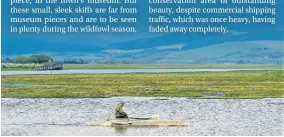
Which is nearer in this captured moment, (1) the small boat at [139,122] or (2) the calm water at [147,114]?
(2) the calm water at [147,114]

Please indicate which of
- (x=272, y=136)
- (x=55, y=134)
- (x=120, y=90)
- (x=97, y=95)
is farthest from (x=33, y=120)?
(x=120, y=90)

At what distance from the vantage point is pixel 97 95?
52.3m

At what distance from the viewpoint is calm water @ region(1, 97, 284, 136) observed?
31.9 metres

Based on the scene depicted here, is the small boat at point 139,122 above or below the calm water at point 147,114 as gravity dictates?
above

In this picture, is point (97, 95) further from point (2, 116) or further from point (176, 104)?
point (2, 116)

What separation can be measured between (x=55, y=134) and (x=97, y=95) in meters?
21.5

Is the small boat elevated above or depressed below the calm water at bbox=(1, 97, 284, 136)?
above

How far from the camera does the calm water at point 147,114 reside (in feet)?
105

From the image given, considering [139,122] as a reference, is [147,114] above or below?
below

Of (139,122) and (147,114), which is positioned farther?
(147,114)

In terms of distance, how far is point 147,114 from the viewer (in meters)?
40.0

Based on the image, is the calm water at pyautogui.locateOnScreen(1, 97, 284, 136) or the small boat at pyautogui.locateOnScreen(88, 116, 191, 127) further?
the small boat at pyautogui.locateOnScreen(88, 116, 191, 127)

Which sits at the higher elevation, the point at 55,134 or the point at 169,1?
the point at 169,1

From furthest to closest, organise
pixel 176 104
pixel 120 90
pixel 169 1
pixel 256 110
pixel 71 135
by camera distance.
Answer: pixel 120 90 < pixel 169 1 < pixel 176 104 < pixel 256 110 < pixel 71 135
